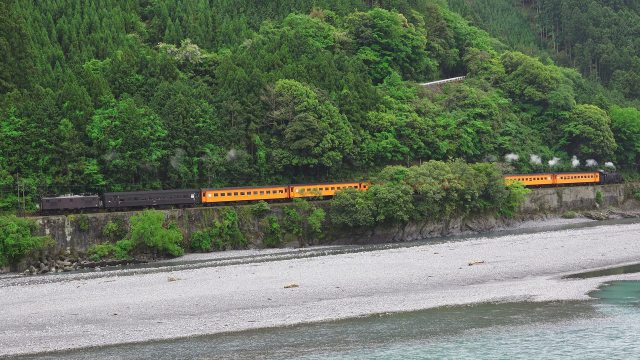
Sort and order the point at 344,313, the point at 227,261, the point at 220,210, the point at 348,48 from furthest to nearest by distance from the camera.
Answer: the point at 348,48 → the point at 220,210 → the point at 227,261 → the point at 344,313

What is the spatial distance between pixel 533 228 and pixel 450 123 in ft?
59.8

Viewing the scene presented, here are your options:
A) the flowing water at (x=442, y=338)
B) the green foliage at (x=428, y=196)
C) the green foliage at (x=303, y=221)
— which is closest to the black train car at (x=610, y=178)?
the green foliage at (x=428, y=196)

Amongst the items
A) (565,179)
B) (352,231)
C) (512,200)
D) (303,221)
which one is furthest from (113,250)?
(565,179)

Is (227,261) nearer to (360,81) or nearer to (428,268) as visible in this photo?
(428,268)

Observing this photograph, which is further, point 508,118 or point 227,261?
point 508,118

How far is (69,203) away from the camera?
192 ft

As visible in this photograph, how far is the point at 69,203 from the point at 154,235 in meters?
6.89

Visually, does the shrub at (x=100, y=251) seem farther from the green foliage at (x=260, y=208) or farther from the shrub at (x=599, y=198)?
the shrub at (x=599, y=198)

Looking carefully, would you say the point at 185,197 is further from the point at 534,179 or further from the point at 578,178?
the point at 578,178

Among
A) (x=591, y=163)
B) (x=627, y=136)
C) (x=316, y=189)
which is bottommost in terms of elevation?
(x=316, y=189)

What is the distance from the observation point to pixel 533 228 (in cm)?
7344

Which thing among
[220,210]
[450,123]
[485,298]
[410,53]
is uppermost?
[410,53]

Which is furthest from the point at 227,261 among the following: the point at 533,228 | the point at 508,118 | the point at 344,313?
the point at 508,118

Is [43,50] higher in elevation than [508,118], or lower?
higher
